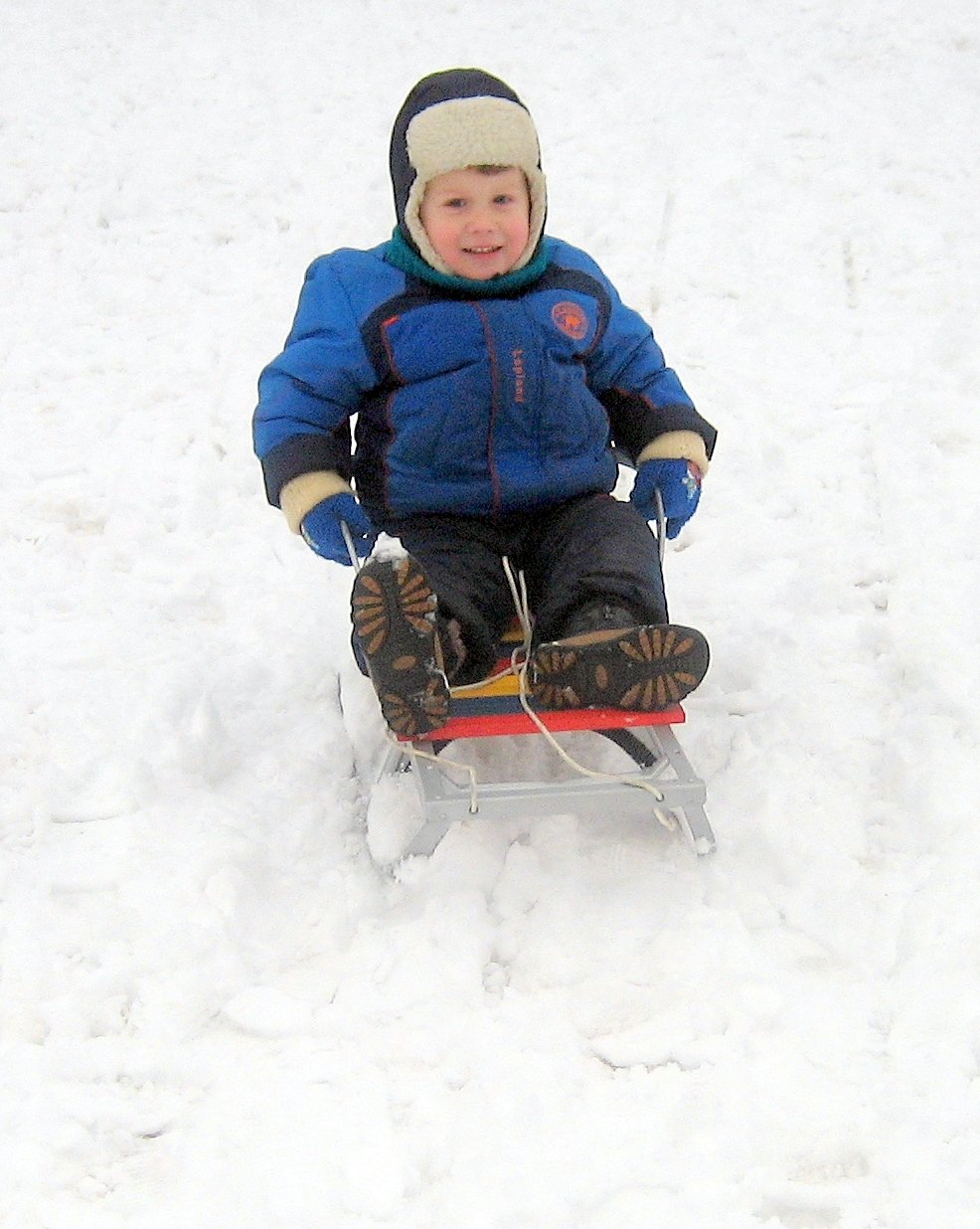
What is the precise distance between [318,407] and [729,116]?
158 inches

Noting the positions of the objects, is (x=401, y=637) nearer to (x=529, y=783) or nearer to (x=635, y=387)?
(x=529, y=783)

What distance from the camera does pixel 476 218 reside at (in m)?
2.45

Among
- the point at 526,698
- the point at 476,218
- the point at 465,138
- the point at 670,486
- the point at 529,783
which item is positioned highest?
the point at 465,138

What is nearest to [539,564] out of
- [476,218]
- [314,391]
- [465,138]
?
[314,391]

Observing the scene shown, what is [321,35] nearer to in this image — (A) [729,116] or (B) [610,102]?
(B) [610,102]

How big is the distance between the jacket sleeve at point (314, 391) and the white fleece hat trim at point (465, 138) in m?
0.30

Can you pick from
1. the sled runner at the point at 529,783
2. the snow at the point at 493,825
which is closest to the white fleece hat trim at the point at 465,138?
the sled runner at the point at 529,783

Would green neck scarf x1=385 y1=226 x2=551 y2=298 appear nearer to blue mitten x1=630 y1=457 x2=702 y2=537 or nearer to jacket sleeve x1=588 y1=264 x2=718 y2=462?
jacket sleeve x1=588 y1=264 x2=718 y2=462

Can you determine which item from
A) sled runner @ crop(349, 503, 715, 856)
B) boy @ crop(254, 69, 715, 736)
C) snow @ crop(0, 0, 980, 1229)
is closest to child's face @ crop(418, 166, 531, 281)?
boy @ crop(254, 69, 715, 736)

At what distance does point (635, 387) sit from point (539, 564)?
48 centimetres

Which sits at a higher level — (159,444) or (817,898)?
(159,444)

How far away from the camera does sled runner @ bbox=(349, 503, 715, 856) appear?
218 centimetres

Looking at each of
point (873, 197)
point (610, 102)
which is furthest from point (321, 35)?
point (873, 197)

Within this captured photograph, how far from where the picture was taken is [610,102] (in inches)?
233
